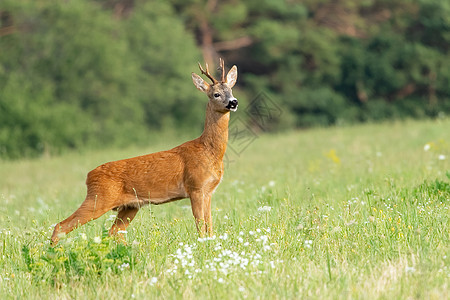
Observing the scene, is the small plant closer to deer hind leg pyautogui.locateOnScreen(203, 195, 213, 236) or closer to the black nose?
deer hind leg pyautogui.locateOnScreen(203, 195, 213, 236)

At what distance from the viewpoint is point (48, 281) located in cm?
507

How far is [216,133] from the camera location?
6781 millimetres

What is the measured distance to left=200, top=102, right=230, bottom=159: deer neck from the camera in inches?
265

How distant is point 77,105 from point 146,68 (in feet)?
19.1

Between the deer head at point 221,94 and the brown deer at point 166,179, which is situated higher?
the deer head at point 221,94

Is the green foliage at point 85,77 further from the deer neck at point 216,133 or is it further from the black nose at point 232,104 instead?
the black nose at point 232,104

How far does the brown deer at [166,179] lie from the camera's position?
6.42 meters

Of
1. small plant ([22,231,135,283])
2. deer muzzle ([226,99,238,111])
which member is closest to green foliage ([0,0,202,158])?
deer muzzle ([226,99,238,111])

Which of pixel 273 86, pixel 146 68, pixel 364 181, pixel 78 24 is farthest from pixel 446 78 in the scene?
pixel 364 181

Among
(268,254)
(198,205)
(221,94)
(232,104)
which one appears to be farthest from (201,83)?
(268,254)

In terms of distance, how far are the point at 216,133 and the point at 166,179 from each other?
2.18 feet

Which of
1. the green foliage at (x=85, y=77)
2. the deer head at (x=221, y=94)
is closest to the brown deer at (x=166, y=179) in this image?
the deer head at (x=221, y=94)

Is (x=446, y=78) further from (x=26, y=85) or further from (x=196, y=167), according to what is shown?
(x=196, y=167)

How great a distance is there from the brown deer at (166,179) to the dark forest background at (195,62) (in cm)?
2252
